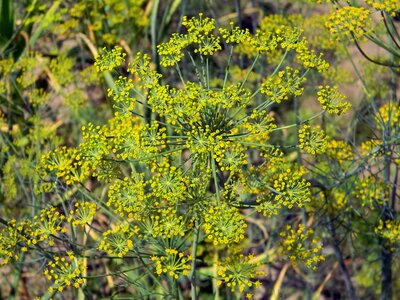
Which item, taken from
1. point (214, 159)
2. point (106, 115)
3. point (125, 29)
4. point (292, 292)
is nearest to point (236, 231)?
point (214, 159)

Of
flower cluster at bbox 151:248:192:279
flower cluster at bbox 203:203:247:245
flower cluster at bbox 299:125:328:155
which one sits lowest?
flower cluster at bbox 151:248:192:279

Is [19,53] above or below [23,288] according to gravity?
above

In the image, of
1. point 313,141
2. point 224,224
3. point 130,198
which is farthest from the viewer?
point 313,141

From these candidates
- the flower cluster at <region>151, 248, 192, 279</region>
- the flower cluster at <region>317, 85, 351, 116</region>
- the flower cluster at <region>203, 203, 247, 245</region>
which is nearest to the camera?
the flower cluster at <region>203, 203, 247, 245</region>

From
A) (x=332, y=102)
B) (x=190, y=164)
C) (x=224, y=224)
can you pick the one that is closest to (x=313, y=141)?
(x=332, y=102)

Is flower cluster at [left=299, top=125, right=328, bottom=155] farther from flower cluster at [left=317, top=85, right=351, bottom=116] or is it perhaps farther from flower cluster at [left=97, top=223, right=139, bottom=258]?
flower cluster at [left=97, top=223, right=139, bottom=258]

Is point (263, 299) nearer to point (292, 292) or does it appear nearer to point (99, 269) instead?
point (292, 292)

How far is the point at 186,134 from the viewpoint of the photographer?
370 cm

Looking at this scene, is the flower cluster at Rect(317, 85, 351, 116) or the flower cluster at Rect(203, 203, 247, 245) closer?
the flower cluster at Rect(203, 203, 247, 245)

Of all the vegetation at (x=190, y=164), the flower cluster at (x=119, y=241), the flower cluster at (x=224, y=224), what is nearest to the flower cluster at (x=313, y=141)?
the vegetation at (x=190, y=164)

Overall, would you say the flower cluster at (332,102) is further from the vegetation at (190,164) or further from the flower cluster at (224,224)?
the flower cluster at (224,224)

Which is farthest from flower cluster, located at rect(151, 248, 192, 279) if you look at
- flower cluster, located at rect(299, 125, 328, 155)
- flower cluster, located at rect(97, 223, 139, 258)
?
flower cluster, located at rect(299, 125, 328, 155)

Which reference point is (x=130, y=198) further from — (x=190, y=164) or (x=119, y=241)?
(x=190, y=164)

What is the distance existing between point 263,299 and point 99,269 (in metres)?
2.02
